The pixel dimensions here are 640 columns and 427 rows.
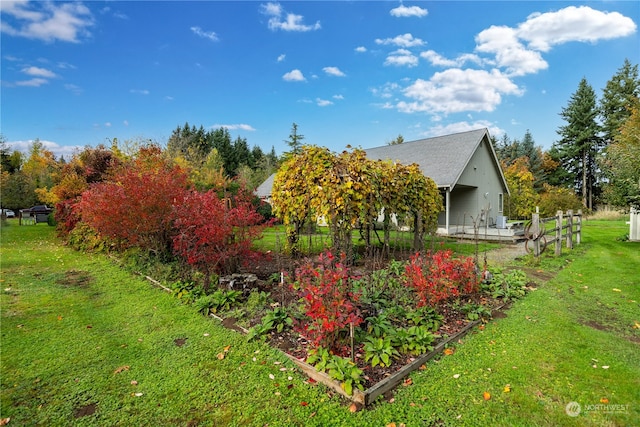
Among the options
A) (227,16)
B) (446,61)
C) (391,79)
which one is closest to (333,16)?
(227,16)

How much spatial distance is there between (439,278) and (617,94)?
1758 inches

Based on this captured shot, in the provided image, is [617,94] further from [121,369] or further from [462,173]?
[121,369]

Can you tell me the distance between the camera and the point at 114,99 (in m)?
11.1

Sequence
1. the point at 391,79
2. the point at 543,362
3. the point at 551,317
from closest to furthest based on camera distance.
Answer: the point at 543,362 < the point at 551,317 < the point at 391,79

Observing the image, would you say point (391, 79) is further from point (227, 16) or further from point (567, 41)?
point (227, 16)

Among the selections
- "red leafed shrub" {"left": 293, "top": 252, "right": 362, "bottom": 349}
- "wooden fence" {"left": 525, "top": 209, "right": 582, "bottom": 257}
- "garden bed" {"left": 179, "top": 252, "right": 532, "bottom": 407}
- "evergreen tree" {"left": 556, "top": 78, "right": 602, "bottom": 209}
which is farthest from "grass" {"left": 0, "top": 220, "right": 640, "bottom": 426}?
"evergreen tree" {"left": 556, "top": 78, "right": 602, "bottom": 209}

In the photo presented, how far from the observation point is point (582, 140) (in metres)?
35.4

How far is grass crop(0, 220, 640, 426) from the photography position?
260 centimetres

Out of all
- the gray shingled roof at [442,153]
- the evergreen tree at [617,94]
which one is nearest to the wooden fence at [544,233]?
the gray shingled roof at [442,153]

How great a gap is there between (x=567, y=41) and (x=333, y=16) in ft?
26.5

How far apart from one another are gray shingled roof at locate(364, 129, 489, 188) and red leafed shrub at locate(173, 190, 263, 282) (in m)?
9.50

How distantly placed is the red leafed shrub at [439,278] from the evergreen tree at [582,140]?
3875cm

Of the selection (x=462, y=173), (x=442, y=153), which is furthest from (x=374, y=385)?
(x=442, y=153)

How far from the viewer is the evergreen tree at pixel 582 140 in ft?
115
